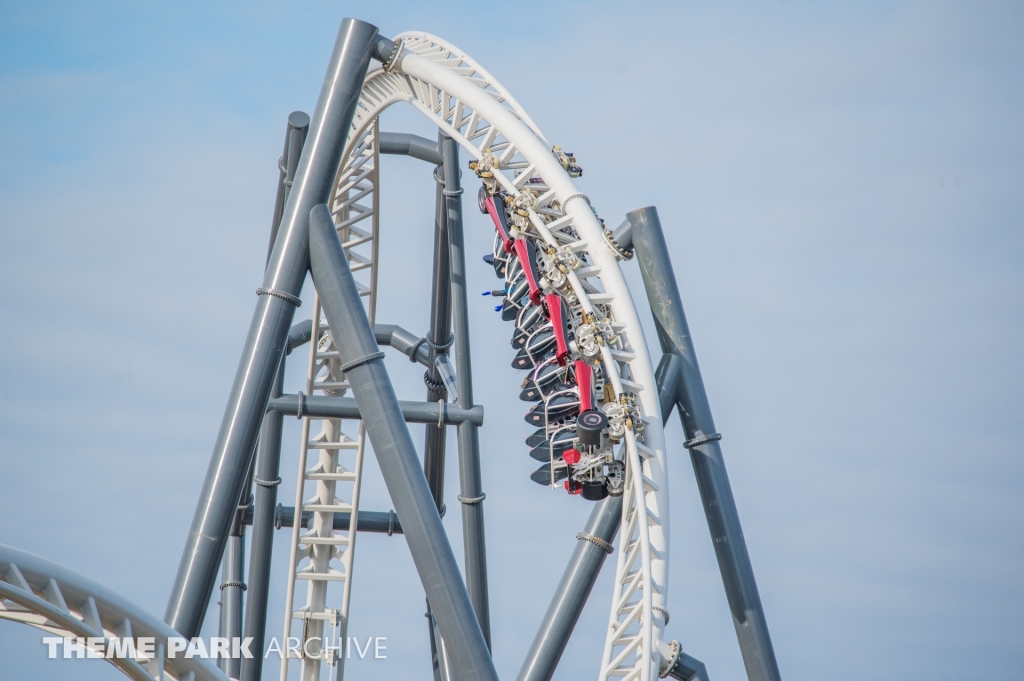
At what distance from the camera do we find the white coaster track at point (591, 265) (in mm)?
13562

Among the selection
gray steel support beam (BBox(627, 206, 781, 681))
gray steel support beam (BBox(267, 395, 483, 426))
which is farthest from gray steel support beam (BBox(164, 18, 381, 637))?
gray steel support beam (BBox(267, 395, 483, 426))

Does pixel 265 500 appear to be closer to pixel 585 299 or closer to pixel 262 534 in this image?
pixel 262 534

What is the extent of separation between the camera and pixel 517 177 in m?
15.0

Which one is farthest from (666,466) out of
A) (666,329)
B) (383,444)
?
(383,444)

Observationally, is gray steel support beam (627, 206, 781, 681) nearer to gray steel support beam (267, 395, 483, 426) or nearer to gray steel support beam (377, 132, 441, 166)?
gray steel support beam (267, 395, 483, 426)

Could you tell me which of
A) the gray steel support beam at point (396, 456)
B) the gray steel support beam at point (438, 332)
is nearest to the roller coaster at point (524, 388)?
the gray steel support beam at point (396, 456)

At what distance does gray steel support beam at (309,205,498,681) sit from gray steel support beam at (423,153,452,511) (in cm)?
604

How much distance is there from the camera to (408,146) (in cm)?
2047

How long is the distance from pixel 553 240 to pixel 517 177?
93cm

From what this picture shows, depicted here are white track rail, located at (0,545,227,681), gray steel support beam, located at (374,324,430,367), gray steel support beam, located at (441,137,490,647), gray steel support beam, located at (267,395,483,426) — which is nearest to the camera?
white track rail, located at (0,545,227,681)

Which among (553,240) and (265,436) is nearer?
(553,240)

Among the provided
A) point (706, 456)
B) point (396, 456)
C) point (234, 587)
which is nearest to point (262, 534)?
point (234, 587)

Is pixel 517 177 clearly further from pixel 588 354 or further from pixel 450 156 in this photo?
pixel 450 156

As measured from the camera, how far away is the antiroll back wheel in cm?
1363
